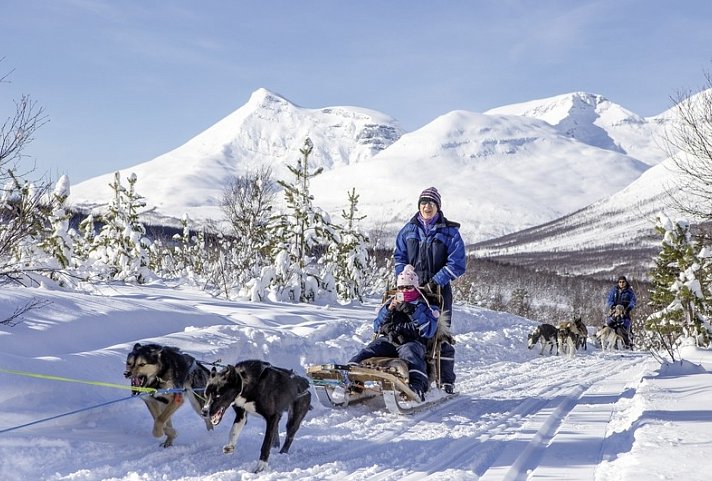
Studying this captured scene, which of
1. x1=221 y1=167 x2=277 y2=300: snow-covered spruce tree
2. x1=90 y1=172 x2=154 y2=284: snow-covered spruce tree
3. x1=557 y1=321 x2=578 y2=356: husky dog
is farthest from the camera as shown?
x1=90 y1=172 x2=154 y2=284: snow-covered spruce tree

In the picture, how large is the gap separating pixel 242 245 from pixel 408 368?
66.2 feet

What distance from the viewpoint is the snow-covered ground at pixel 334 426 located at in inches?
199

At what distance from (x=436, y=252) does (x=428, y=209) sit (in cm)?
55

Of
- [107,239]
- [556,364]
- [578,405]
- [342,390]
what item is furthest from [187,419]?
[107,239]

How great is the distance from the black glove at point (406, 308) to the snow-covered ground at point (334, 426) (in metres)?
1.15

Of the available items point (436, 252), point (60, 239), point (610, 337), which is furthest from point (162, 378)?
point (60, 239)

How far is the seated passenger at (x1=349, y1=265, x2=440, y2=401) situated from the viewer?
7.93 metres

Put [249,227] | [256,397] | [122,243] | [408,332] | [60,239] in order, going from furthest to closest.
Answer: [122,243]
[249,227]
[60,239]
[408,332]
[256,397]

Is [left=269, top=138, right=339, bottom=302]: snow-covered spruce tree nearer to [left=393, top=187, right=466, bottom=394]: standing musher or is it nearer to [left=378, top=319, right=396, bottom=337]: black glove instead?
[left=393, top=187, right=466, bottom=394]: standing musher

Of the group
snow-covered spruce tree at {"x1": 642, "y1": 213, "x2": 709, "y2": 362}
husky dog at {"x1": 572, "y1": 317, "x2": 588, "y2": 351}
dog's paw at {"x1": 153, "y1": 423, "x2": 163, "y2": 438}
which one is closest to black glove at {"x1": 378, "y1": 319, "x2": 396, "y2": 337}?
dog's paw at {"x1": 153, "y1": 423, "x2": 163, "y2": 438}

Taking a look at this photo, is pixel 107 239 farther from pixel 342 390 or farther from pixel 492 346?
pixel 342 390

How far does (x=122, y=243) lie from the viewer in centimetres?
2950

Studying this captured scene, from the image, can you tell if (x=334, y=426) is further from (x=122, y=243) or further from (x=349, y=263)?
(x=122, y=243)

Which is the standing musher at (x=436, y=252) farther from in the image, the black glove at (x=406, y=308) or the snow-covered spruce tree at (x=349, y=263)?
the snow-covered spruce tree at (x=349, y=263)
